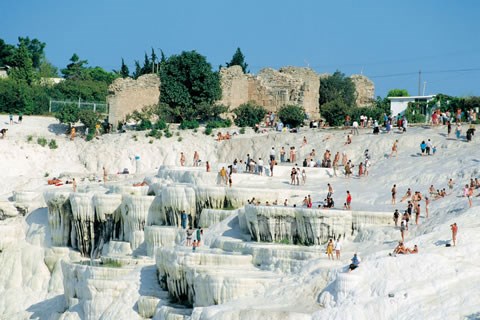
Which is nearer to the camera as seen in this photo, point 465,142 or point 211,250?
point 211,250

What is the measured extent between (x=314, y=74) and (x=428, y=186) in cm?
1948

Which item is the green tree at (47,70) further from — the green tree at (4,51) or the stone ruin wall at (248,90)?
the stone ruin wall at (248,90)

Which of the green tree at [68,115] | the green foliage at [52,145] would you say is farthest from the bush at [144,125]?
the green foliage at [52,145]

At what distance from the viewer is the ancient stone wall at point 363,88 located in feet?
184

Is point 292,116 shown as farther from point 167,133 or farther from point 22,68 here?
point 22,68

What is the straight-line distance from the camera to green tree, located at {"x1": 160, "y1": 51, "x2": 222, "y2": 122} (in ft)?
160

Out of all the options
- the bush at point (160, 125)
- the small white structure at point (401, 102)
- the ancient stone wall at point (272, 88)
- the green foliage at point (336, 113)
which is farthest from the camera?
the ancient stone wall at point (272, 88)

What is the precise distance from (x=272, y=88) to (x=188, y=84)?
3.79m

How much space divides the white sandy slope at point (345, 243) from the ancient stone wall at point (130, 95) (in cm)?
234

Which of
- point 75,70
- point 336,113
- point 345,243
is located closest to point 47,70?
point 75,70

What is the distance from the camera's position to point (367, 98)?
56.0m

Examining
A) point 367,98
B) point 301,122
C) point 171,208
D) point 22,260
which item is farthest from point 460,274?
point 367,98

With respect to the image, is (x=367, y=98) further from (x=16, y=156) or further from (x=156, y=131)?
(x=16, y=156)

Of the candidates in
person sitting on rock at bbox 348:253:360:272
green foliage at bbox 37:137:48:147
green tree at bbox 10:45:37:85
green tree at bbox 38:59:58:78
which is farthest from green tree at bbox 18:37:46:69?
person sitting on rock at bbox 348:253:360:272
